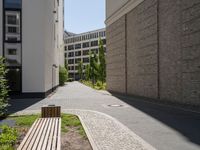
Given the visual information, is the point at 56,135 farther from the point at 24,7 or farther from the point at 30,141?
the point at 24,7

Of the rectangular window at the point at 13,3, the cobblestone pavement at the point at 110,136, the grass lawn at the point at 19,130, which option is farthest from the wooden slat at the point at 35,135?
the rectangular window at the point at 13,3

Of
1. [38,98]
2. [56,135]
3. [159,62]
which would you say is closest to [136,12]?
[159,62]

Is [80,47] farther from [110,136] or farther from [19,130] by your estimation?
[110,136]

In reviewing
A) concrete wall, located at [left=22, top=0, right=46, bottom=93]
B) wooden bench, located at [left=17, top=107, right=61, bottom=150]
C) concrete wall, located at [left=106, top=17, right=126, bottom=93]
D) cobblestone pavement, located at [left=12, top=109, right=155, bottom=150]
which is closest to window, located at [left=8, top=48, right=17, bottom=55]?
concrete wall, located at [left=22, top=0, right=46, bottom=93]

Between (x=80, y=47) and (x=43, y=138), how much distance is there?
109 meters

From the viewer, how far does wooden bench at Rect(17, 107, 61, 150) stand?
695cm

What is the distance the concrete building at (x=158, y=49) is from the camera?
15.6 meters

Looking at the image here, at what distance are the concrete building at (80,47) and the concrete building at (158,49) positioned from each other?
244ft

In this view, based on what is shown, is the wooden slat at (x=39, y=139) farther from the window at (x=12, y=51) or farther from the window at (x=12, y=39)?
the window at (x=12, y=39)

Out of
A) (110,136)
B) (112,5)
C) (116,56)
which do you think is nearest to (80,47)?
(112,5)

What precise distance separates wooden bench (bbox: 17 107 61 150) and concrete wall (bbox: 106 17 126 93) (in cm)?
1951

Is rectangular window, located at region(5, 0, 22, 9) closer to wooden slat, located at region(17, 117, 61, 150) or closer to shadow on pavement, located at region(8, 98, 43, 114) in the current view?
shadow on pavement, located at region(8, 98, 43, 114)

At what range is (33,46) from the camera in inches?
915

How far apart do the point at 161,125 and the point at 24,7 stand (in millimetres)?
16362
